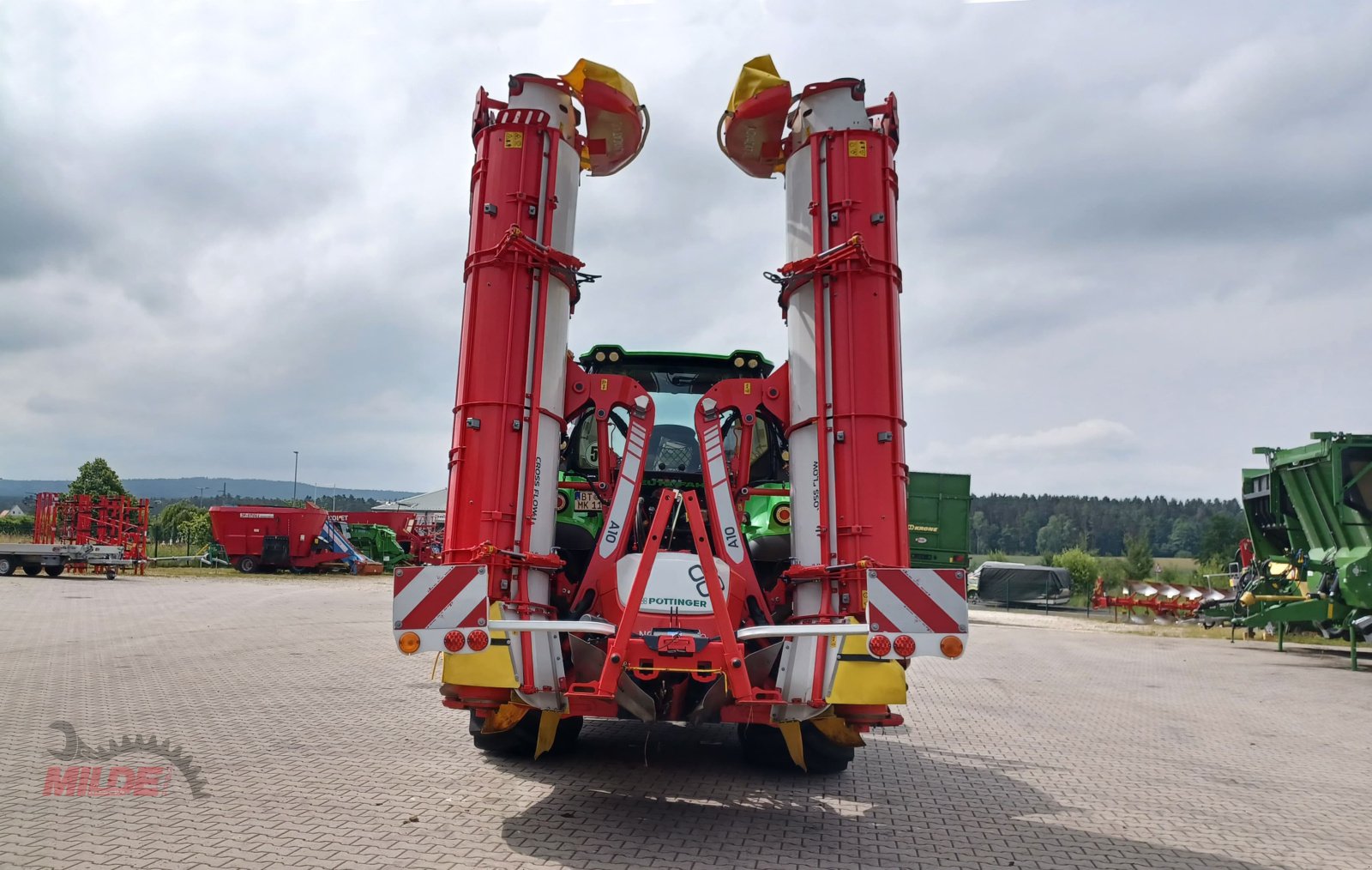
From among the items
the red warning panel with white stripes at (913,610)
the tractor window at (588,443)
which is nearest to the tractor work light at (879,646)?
the red warning panel with white stripes at (913,610)

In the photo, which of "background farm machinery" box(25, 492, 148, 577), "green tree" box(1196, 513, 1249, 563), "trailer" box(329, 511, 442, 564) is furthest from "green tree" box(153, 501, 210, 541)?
"green tree" box(1196, 513, 1249, 563)

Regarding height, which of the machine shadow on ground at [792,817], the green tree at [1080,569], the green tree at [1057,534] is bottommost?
the machine shadow on ground at [792,817]

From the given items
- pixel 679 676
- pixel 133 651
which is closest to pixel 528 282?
pixel 679 676

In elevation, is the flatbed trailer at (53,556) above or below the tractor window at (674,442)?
below

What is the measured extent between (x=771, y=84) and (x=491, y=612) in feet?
12.0

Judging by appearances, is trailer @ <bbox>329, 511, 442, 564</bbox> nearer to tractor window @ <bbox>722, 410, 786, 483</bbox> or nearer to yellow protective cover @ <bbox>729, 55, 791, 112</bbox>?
tractor window @ <bbox>722, 410, 786, 483</bbox>

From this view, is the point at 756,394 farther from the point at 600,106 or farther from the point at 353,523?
the point at 353,523

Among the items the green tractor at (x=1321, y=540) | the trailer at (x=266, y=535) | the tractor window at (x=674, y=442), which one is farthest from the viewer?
the trailer at (x=266, y=535)

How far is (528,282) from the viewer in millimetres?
5301

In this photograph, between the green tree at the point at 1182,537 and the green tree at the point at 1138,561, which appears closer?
the green tree at the point at 1138,561

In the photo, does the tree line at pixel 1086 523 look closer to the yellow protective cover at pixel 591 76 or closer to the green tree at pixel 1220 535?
the green tree at pixel 1220 535

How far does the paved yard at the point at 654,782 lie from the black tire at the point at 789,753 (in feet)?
0.36

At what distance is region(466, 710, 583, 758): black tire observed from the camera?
605 centimetres

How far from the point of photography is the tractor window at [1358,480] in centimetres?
1352
